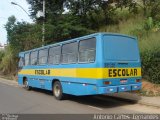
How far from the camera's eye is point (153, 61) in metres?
15.5

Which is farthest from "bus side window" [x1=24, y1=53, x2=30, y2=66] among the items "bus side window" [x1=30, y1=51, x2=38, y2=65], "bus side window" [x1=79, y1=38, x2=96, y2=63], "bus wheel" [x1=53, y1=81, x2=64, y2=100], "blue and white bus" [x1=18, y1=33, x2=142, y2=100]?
"bus side window" [x1=79, y1=38, x2=96, y2=63]

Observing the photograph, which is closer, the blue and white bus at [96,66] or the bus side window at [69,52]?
the blue and white bus at [96,66]

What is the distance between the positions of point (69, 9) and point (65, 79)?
51.6ft

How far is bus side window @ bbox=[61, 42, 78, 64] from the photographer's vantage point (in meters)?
13.5

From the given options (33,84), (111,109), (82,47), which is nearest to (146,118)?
(111,109)

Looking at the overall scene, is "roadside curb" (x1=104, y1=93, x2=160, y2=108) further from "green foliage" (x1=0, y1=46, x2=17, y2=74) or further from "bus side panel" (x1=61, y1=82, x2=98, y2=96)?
"green foliage" (x1=0, y1=46, x2=17, y2=74)

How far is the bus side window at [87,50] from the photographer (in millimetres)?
12281

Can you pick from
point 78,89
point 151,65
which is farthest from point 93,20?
point 78,89

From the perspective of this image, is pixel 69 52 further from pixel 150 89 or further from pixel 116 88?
pixel 150 89

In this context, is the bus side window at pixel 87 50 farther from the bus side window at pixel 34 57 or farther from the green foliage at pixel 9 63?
the green foliage at pixel 9 63

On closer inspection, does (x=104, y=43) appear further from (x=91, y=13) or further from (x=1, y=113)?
(x=91, y=13)

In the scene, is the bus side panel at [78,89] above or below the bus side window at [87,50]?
below

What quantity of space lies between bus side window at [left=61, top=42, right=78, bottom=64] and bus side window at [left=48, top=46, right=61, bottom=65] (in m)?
0.57

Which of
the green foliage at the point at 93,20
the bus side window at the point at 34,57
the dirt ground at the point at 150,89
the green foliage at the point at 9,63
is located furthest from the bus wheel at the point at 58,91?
the green foliage at the point at 9,63
